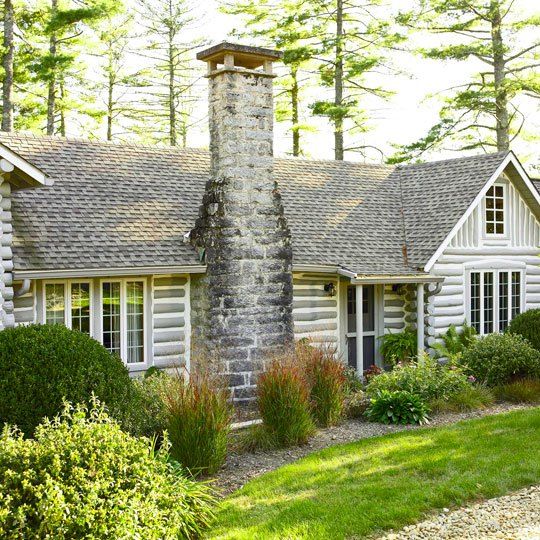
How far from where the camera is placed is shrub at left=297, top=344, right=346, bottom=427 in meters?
12.0

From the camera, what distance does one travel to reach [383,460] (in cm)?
1016

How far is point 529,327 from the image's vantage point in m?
16.7

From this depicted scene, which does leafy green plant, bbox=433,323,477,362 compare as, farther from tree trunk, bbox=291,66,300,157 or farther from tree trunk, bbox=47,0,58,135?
tree trunk, bbox=47,0,58,135

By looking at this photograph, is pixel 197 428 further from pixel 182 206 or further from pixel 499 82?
pixel 499 82

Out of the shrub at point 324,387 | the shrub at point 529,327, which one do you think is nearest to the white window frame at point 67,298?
the shrub at point 324,387

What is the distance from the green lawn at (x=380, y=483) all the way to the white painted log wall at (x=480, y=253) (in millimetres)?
6992

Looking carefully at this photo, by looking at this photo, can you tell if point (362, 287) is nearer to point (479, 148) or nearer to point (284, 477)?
point (284, 477)

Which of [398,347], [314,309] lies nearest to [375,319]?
[398,347]

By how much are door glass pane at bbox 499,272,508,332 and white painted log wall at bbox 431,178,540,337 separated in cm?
52

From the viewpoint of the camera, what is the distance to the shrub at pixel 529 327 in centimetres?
1645

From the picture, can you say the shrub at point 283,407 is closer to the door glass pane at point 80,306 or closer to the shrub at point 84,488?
the shrub at point 84,488

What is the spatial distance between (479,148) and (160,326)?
67.5ft

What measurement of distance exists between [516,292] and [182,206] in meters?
9.14

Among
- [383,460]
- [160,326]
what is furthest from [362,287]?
[383,460]
